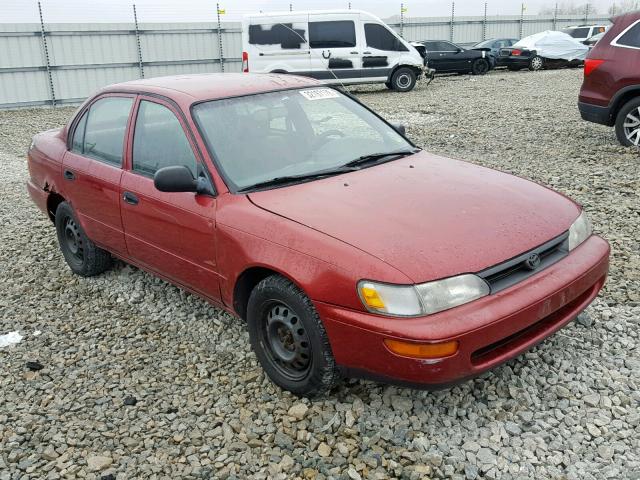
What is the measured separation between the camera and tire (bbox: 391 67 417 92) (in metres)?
17.4

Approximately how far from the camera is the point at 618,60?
7.80m

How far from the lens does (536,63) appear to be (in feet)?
74.0

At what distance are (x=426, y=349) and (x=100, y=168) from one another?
9.42 feet

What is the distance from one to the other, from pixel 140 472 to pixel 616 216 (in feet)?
15.2

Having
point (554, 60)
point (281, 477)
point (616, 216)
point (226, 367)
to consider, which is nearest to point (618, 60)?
point (616, 216)

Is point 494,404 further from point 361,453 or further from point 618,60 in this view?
point 618,60

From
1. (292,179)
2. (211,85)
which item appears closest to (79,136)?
(211,85)

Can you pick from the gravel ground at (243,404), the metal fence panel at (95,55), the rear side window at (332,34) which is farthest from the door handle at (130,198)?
the metal fence panel at (95,55)

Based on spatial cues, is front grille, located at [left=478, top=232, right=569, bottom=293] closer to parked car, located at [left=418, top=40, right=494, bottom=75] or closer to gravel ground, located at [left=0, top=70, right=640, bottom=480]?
gravel ground, located at [left=0, top=70, right=640, bottom=480]

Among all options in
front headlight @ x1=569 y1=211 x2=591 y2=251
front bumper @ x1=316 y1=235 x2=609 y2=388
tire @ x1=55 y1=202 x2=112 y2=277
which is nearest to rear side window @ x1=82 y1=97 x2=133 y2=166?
tire @ x1=55 y1=202 x2=112 y2=277

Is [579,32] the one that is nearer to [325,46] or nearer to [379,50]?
[379,50]

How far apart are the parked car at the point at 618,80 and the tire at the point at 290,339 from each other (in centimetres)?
651

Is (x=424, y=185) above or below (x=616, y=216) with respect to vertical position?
above

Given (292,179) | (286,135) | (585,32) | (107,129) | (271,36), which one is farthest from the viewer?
(585,32)
